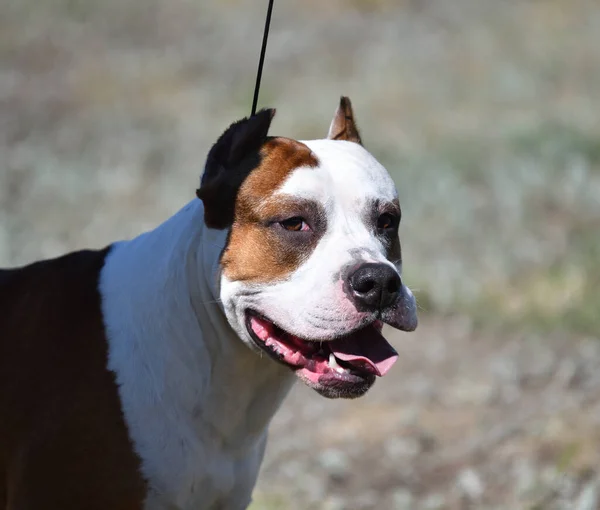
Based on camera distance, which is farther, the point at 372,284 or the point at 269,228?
the point at 269,228

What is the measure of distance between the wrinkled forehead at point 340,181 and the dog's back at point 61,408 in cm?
79

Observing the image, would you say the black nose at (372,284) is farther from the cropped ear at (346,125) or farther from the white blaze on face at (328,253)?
the cropped ear at (346,125)

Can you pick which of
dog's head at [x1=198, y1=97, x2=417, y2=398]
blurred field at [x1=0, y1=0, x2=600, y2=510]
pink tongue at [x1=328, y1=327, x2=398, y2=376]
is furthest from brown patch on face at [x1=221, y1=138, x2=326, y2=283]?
blurred field at [x1=0, y1=0, x2=600, y2=510]

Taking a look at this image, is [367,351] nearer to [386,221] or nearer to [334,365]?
[334,365]

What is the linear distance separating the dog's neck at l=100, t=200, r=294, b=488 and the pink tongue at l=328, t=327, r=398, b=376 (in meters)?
0.34

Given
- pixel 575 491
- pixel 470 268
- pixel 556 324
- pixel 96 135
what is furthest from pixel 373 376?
pixel 96 135

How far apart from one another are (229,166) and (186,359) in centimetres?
62

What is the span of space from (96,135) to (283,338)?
9.55 metres

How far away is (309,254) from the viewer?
127 inches

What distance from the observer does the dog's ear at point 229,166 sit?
3336 mm

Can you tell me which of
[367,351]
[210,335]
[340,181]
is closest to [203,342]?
[210,335]

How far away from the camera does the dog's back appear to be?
3295mm

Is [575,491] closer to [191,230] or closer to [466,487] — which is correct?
[466,487]

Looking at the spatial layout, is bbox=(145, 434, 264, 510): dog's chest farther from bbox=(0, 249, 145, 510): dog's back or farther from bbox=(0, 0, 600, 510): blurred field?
bbox=(0, 0, 600, 510): blurred field
